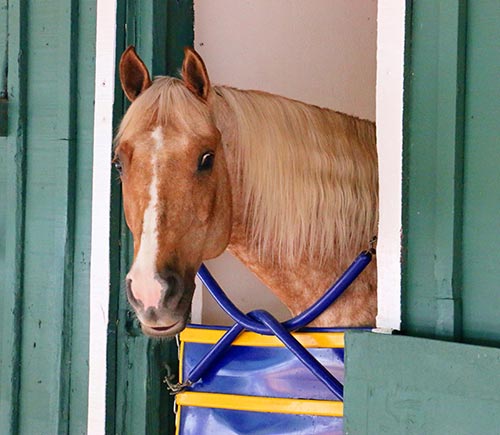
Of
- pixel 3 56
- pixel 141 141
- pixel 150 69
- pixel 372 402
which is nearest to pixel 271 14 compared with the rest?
pixel 150 69

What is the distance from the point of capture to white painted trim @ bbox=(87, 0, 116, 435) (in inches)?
100

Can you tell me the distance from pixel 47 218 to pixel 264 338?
3.00 feet

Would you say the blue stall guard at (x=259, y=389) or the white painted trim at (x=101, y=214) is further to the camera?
the white painted trim at (x=101, y=214)

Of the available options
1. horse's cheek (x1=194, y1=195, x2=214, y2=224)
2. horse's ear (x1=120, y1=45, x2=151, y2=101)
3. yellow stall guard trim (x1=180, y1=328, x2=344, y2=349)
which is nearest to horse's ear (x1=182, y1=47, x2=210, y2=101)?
horse's ear (x1=120, y1=45, x2=151, y2=101)

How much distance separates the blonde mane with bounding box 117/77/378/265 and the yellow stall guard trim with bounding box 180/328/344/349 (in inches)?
9.1

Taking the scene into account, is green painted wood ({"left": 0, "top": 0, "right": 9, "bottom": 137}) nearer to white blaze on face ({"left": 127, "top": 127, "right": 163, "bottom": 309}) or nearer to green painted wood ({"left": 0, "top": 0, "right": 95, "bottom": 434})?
green painted wood ({"left": 0, "top": 0, "right": 95, "bottom": 434})

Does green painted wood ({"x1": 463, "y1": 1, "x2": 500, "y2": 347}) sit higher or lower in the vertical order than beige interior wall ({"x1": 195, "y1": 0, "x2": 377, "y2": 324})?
lower

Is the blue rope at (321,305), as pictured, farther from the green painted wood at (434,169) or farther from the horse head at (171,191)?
the green painted wood at (434,169)

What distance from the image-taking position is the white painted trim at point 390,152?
1.76 meters

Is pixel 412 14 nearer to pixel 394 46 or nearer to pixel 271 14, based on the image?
pixel 394 46

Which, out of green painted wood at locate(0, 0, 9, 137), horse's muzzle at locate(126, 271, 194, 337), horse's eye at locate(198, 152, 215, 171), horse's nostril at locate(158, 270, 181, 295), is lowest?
horse's muzzle at locate(126, 271, 194, 337)

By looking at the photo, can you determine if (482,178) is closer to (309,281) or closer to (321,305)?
(321,305)

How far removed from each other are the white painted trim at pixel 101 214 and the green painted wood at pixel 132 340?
0.02 meters

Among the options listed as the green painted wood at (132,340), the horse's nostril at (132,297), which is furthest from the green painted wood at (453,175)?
the green painted wood at (132,340)
